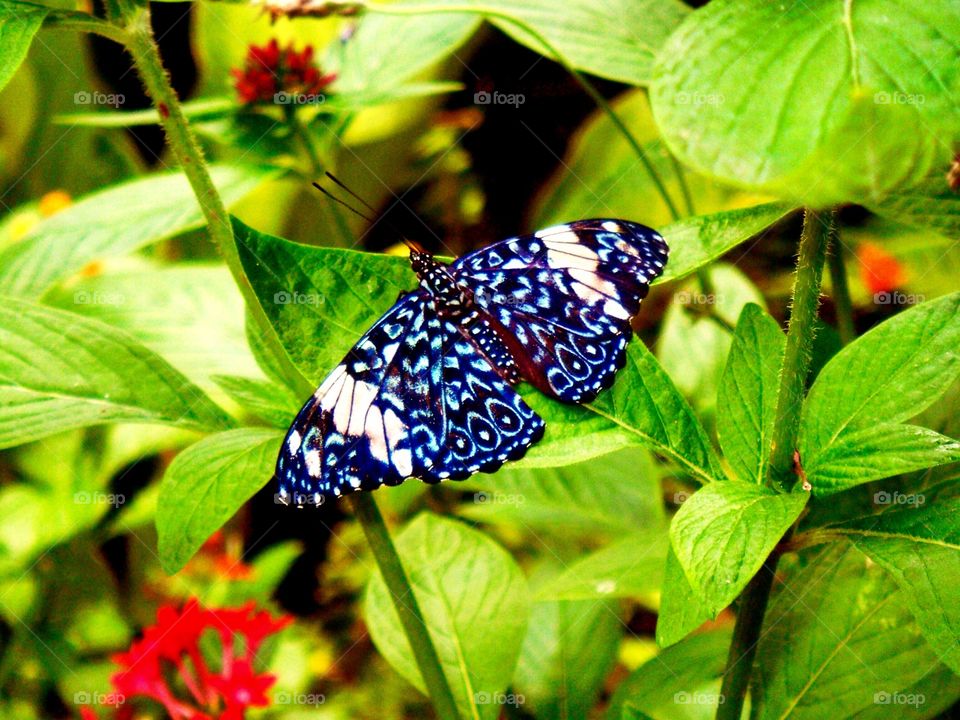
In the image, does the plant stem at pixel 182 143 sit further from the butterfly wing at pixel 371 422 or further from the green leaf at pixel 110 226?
the green leaf at pixel 110 226

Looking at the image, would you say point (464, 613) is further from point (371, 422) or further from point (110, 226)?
point (110, 226)

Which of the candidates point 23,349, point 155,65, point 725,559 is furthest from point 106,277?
point 725,559

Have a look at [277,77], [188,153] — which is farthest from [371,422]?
[277,77]

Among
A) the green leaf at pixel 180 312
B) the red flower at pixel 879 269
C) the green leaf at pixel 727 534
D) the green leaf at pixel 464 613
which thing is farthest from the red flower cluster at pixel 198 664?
the red flower at pixel 879 269

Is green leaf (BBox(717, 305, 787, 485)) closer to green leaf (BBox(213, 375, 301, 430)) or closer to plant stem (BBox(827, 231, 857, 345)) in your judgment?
plant stem (BBox(827, 231, 857, 345))

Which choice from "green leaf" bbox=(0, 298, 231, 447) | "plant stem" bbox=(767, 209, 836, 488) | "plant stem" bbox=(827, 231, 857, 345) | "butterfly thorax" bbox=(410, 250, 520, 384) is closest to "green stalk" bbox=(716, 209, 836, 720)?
"plant stem" bbox=(767, 209, 836, 488)
